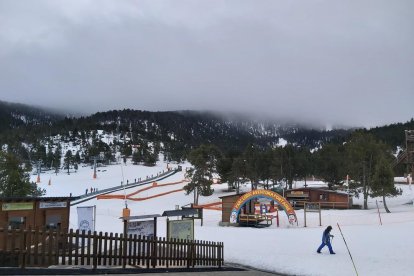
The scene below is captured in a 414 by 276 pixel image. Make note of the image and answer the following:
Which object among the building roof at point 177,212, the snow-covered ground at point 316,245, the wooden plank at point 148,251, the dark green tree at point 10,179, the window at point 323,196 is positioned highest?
the dark green tree at point 10,179

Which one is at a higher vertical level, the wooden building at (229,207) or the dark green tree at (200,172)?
the dark green tree at (200,172)

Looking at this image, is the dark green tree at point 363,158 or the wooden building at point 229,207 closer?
the wooden building at point 229,207

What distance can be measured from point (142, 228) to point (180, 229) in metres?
→ 2.20

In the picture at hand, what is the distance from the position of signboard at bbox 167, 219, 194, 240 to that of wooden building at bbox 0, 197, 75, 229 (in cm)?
519

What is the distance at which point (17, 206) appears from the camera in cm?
2150

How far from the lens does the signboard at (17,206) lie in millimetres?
20925

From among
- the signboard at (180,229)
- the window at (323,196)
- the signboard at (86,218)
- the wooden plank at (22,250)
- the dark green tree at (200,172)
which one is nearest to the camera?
the wooden plank at (22,250)

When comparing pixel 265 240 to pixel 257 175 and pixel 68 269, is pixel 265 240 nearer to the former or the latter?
pixel 68 269

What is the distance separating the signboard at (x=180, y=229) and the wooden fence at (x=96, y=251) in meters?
1.54

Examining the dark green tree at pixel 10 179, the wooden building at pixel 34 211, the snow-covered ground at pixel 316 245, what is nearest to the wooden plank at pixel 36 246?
the wooden building at pixel 34 211

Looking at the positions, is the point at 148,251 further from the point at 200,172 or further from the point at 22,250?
the point at 200,172

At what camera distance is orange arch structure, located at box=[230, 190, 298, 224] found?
3544cm

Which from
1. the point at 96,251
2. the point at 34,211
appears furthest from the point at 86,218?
the point at 96,251

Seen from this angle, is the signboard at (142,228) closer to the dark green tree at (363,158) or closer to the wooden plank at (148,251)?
the wooden plank at (148,251)
